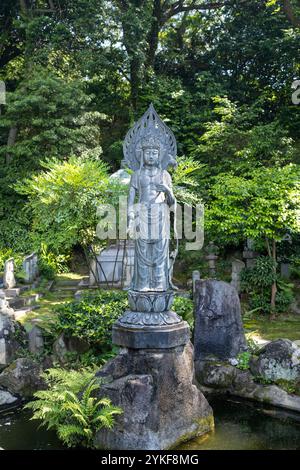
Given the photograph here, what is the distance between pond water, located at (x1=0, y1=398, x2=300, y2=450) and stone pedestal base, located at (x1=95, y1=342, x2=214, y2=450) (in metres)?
0.28

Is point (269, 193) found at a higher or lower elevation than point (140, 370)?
higher

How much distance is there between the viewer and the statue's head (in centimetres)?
673

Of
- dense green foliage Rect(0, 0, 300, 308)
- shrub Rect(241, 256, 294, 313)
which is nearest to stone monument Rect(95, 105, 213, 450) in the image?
dense green foliage Rect(0, 0, 300, 308)

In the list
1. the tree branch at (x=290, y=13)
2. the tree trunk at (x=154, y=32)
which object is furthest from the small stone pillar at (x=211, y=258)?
the tree trunk at (x=154, y=32)

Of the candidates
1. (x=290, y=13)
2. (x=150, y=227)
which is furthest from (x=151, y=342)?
(x=290, y=13)

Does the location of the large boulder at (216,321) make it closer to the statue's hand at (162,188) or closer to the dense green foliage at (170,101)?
the statue's hand at (162,188)

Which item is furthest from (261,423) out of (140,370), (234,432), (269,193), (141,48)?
(141,48)

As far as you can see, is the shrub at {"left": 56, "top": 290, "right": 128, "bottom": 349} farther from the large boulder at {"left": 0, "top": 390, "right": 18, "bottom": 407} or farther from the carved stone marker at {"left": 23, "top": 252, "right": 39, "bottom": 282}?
the carved stone marker at {"left": 23, "top": 252, "right": 39, "bottom": 282}

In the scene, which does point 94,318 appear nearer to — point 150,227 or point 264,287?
point 150,227

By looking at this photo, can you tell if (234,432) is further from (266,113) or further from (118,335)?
(266,113)

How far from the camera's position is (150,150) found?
6.73 m

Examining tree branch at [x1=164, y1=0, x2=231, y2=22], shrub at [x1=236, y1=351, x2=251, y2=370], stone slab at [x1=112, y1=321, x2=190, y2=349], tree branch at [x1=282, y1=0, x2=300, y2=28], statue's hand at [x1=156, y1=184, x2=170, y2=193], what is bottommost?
shrub at [x1=236, y1=351, x2=251, y2=370]

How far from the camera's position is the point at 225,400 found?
7309 mm

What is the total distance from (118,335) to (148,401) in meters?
1.04
